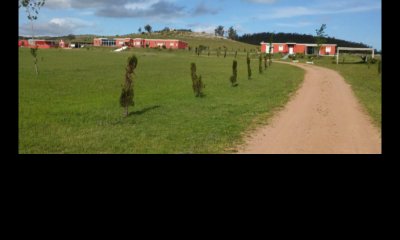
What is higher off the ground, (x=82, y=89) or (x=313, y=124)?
(x=82, y=89)

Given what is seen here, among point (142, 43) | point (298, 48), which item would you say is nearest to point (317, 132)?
point (298, 48)

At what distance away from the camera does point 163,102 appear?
15.7 metres

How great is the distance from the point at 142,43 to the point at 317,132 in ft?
352

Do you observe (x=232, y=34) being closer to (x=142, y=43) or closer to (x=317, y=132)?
(x=142, y=43)

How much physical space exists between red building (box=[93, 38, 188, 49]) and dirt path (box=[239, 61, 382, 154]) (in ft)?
313

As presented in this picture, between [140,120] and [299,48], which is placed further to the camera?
[299,48]

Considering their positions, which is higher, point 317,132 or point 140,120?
point 140,120

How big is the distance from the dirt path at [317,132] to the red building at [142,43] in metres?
95.5

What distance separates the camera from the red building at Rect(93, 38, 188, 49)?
358ft

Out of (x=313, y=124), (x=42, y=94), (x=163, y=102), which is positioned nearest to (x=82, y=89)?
(x=42, y=94)

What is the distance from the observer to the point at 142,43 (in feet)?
371

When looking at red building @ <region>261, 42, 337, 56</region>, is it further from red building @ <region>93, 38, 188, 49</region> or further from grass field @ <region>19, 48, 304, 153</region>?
grass field @ <region>19, 48, 304, 153</region>
